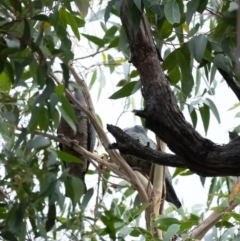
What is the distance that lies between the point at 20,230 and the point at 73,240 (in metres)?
0.09

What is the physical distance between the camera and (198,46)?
3.34 ft

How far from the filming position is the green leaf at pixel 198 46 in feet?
3.31

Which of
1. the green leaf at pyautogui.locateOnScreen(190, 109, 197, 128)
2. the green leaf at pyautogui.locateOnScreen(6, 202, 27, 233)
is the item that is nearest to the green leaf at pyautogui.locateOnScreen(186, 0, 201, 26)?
the green leaf at pyautogui.locateOnScreen(190, 109, 197, 128)

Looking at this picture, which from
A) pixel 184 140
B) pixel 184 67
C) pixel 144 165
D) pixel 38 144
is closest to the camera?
pixel 38 144

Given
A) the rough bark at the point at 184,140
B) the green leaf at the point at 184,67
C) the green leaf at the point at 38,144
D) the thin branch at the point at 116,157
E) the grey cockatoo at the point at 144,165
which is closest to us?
the green leaf at the point at 38,144

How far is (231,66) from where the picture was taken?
42.7 inches

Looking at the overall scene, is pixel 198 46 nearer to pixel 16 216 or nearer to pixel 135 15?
pixel 135 15

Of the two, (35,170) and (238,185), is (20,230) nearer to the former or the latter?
(35,170)

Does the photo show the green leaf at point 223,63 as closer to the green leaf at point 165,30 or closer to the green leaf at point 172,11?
the green leaf at point 172,11

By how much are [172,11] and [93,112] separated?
1.50 feet

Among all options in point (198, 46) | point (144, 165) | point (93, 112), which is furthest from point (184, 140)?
point (144, 165)

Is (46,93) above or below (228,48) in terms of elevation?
below

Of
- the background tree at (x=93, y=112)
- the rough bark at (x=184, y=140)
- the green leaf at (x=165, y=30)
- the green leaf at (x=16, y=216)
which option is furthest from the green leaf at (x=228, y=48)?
the green leaf at (x=16, y=216)

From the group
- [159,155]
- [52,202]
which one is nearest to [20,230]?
[52,202]
